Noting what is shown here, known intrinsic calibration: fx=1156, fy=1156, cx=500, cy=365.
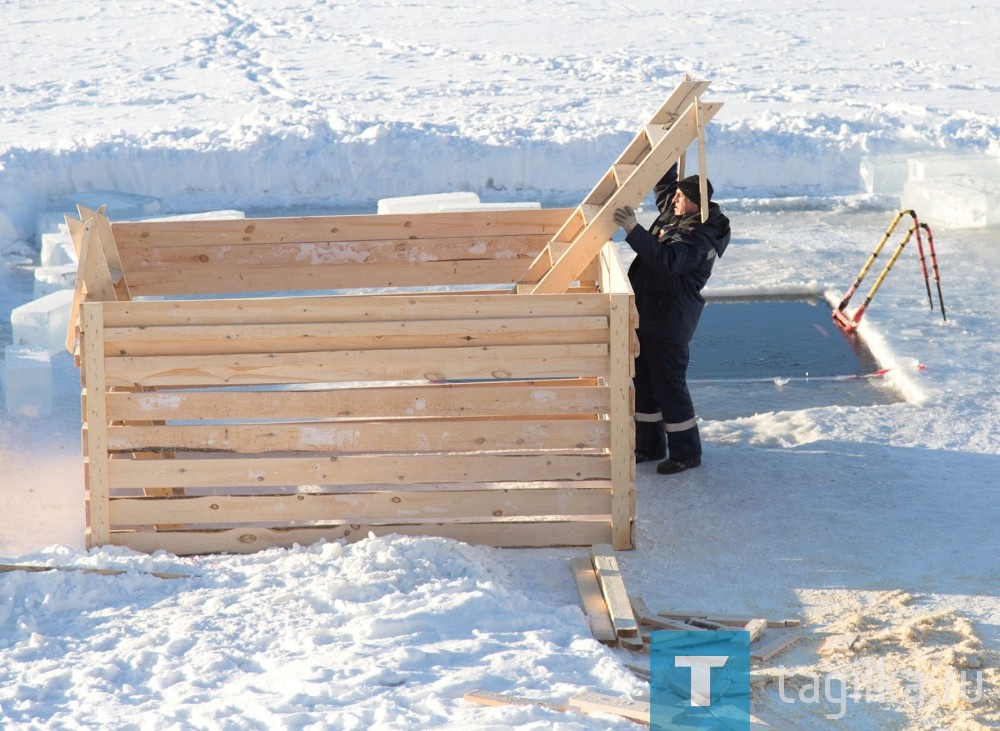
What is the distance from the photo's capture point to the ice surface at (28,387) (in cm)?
730

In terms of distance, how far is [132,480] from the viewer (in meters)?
5.23

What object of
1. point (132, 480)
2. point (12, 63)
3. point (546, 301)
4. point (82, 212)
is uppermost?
point (12, 63)

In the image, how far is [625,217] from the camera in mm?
5637

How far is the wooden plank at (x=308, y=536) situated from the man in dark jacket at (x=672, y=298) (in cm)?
123

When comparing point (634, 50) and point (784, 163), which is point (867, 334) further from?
point (634, 50)

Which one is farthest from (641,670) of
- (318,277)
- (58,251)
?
(58,251)

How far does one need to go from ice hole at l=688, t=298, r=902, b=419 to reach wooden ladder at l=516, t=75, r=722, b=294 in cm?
186

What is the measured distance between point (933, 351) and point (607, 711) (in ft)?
18.2

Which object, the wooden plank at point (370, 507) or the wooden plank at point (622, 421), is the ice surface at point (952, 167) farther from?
the wooden plank at point (370, 507)

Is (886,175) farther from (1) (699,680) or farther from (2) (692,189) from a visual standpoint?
(1) (699,680)

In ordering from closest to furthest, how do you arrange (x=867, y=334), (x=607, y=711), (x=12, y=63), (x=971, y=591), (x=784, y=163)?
(x=607, y=711) → (x=971, y=591) → (x=867, y=334) → (x=784, y=163) → (x=12, y=63)

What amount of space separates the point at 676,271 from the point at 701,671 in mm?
2264

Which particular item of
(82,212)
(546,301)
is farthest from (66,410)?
(546,301)

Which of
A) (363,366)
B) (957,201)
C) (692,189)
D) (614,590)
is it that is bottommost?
(614,590)
